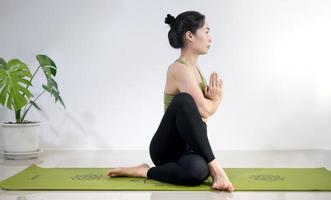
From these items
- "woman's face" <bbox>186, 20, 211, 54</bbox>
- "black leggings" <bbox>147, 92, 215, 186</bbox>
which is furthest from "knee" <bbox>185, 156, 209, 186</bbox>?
"woman's face" <bbox>186, 20, 211, 54</bbox>

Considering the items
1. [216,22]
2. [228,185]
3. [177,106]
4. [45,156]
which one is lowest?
[45,156]

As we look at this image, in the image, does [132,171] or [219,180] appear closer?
[219,180]

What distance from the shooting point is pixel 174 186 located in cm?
246

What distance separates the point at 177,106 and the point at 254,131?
2.06 meters

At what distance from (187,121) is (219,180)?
317 mm

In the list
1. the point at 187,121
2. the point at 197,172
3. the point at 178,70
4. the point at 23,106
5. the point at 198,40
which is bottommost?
the point at 197,172

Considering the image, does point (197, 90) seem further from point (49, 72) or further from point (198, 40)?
point (49, 72)

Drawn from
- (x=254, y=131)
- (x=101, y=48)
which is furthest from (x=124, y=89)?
(x=254, y=131)

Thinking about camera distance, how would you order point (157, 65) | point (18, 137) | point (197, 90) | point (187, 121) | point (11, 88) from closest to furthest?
point (187, 121) < point (197, 90) < point (11, 88) < point (18, 137) < point (157, 65)

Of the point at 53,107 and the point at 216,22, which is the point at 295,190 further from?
the point at 53,107

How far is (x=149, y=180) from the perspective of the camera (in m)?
2.63

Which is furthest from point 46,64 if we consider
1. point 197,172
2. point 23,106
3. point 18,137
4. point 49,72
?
point 197,172

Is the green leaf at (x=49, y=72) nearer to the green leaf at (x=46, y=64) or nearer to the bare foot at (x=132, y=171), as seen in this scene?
the green leaf at (x=46, y=64)

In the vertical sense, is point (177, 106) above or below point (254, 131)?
above
